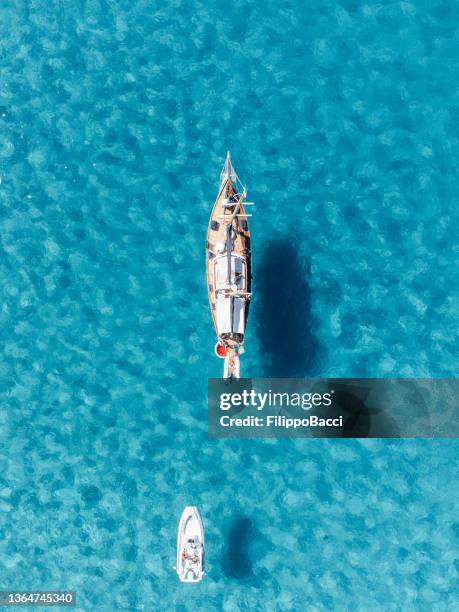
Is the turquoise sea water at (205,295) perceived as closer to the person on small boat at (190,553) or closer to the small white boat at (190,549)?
the small white boat at (190,549)

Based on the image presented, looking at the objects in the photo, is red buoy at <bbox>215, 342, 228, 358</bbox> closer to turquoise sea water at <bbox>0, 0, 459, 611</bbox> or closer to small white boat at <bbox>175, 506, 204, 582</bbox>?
turquoise sea water at <bbox>0, 0, 459, 611</bbox>

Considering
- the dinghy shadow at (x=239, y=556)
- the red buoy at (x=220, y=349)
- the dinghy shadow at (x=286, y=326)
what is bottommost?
the dinghy shadow at (x=239, y=556)

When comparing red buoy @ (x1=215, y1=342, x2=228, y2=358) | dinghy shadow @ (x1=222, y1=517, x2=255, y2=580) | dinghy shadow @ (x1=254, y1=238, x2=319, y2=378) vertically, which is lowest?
dinghy shadow @ (x1=222, y1=517, x2=255, y2=580)

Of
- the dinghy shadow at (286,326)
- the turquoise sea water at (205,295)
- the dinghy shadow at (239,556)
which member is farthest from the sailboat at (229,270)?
the dinghy shadow at (239,556)

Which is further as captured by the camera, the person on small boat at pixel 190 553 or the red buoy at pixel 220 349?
the person on small boat at pixel 190 553

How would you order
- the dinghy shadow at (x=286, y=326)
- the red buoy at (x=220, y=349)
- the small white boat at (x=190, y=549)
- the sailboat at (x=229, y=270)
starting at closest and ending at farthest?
the sailboat at (x=229, y=270) → the red buoy at (x=220, y=349) → the small white boat at (x=190, y=549) → the dinghy shadow at (x=286, y=326)

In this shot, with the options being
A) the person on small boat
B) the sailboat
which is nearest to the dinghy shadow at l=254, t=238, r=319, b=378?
the sailboat
